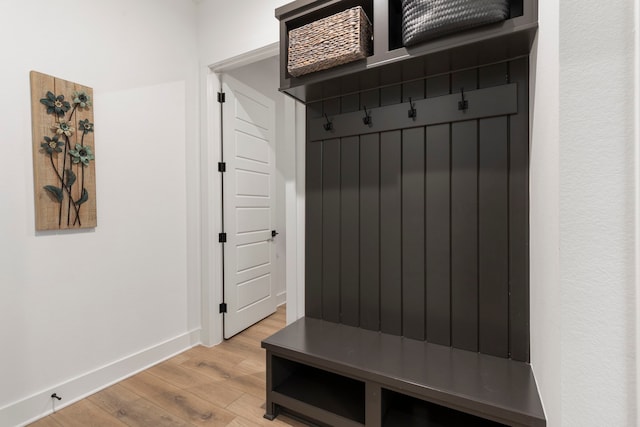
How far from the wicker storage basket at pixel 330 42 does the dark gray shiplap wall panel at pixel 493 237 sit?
28.7 inches

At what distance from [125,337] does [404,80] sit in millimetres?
2501

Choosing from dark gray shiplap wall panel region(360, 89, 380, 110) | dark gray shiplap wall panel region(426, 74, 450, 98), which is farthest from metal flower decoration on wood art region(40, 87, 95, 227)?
dark gray shiplap wall panel region(426, 74, 450, 98)

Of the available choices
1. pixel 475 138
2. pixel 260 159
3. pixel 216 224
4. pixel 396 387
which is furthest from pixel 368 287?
pixel 260 159

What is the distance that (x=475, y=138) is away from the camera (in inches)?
59.6

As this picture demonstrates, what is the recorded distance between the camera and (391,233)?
1739 millimetres

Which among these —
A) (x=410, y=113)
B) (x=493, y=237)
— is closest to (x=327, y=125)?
(x=410, y=113)

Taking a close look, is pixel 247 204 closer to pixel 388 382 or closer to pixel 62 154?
pixel 62 154

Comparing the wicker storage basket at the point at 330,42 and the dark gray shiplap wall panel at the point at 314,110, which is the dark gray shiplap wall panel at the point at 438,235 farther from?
the dark gray shiplap wall panel at the point at 314,110

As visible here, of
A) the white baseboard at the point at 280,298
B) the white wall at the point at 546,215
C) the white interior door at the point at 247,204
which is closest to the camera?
the white wall at the point at 546,215

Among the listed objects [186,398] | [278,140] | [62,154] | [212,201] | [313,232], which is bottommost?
[186,398]

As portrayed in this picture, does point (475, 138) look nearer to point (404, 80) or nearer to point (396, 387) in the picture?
point (404, 80)

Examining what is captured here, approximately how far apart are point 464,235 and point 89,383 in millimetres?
2438

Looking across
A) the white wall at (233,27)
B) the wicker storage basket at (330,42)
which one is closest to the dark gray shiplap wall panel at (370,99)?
the wicker storage basket at (330,42)

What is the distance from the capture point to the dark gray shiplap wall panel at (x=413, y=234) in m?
1.65
